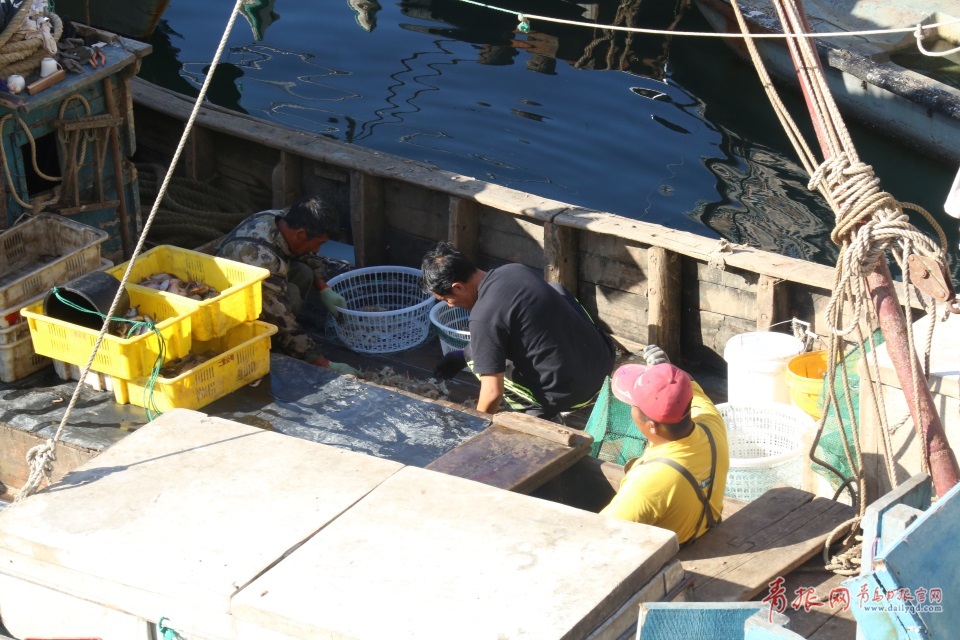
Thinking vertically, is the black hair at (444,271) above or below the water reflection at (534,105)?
above

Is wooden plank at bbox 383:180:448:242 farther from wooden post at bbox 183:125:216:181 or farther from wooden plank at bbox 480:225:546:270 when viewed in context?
wooden post at bbox 183:125:216:181

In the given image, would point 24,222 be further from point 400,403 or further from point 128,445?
point 128,445

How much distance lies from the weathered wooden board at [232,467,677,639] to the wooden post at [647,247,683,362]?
346 cm

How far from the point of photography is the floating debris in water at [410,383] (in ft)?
21.3

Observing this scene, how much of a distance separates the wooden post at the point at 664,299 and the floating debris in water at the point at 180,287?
2.60m

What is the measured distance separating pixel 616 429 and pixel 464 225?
2290 mm

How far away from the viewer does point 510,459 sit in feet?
15.7

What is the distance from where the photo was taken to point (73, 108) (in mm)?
6352

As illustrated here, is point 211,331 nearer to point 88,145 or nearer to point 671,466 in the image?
point 88,145

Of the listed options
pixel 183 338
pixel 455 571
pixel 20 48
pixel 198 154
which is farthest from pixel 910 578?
pixel 198 154

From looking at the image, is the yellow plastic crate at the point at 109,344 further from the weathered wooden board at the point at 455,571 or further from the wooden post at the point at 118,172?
the weathered wooden board at the point at 455,571

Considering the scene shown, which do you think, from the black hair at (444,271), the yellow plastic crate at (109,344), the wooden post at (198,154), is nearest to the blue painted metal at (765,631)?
the black hair at (444,271)

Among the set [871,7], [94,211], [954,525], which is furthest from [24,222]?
[871,7]

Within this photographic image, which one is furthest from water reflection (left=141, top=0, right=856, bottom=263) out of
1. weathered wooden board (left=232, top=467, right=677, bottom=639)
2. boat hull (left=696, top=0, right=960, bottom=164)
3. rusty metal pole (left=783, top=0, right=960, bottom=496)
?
weathered wooden board (left=232, top=467, right=677, bottom=639)
